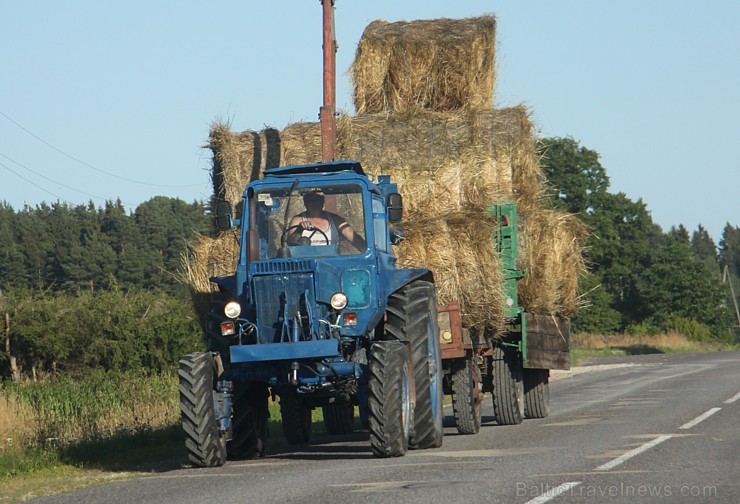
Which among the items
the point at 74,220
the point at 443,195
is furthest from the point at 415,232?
the point at 74,220

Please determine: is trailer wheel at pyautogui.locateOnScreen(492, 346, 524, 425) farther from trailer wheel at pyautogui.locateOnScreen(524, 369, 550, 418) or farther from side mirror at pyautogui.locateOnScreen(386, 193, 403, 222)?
side mirror at pyautogui.locateOnScreen(386, 193, 403, 222)

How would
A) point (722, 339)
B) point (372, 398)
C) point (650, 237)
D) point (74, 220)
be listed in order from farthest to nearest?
point (650, 237) < point (74, 220) < point (722, 339) < point (372, 398)

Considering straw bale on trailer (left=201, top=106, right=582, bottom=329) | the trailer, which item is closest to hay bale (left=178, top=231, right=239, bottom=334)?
straw bale on trailer (left=201, top=106, right=582, bottom=329)

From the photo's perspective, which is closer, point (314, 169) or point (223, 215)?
point (223, 215)

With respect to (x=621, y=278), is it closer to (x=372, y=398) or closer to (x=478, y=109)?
(x=478, y=109)

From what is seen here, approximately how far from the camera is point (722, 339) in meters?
73.6

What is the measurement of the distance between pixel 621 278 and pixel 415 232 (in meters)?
64.2

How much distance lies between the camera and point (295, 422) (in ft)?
48.1

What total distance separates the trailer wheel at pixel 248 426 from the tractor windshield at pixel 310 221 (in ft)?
5.72

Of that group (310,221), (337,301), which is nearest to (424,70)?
(310,221)

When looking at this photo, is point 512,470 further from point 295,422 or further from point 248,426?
point 295,422

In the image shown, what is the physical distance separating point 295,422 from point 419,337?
10.6 feet

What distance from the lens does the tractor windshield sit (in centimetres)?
1199

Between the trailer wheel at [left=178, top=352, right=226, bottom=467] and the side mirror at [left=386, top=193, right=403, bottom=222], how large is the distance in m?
2.69
